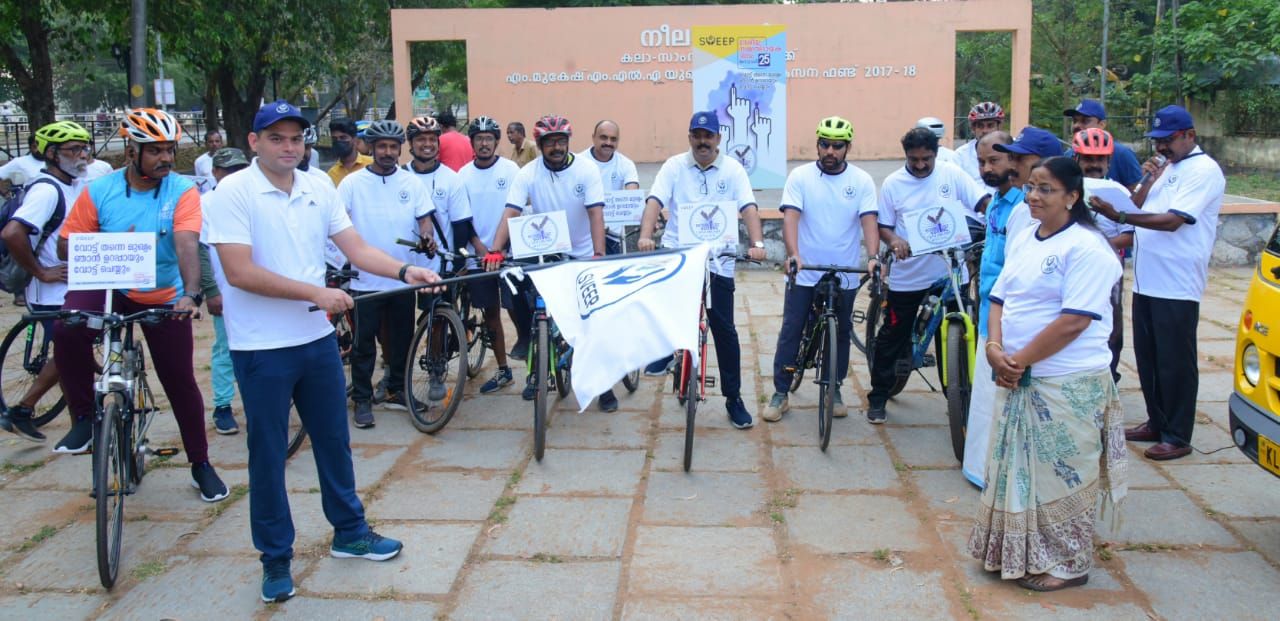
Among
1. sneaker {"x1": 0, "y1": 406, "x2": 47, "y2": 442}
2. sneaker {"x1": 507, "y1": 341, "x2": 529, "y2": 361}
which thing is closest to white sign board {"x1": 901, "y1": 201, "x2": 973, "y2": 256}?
sneaker {"x1": 507, "y1": 341, "x2": 529, "y2": 361}

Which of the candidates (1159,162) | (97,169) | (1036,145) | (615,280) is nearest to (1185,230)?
(1159,162)

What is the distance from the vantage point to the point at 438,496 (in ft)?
17.8

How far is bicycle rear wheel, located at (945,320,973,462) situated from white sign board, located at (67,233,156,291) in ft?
12.8

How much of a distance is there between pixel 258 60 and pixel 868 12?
14735 millimetres

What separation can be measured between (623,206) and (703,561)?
360cm

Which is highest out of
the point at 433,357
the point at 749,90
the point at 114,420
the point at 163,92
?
the point at 163,92

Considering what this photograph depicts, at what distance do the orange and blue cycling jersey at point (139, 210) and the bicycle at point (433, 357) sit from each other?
1.54 m

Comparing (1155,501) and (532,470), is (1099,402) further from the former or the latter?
(532,470)

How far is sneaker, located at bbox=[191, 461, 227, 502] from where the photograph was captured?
536 cm

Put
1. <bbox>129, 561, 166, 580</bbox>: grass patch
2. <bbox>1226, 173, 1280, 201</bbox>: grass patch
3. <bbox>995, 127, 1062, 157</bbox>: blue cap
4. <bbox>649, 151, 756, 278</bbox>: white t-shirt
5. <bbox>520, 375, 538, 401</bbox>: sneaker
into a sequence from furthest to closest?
<bbox>1226, 173, 1280, 201</bbox>: grass patch, <bbox>520, 375, 538, 401</bbox>: sneaker, <bbox>649, 151, 756, 278</bbox>: white t-shirt, <bbox>995, 127, 1062, 157</bbox>: blue cap, <bbox>129, 561, 166, 580</bbox>: grass patch

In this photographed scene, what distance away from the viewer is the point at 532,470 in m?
5.83

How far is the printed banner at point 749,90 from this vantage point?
13.1m

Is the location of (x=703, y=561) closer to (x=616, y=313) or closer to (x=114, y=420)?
(x=616, y=313)

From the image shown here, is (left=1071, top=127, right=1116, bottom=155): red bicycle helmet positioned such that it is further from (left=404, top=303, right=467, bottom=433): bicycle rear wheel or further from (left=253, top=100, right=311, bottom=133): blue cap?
(left=253, top=100, right=311, bottom=133): blue cap
